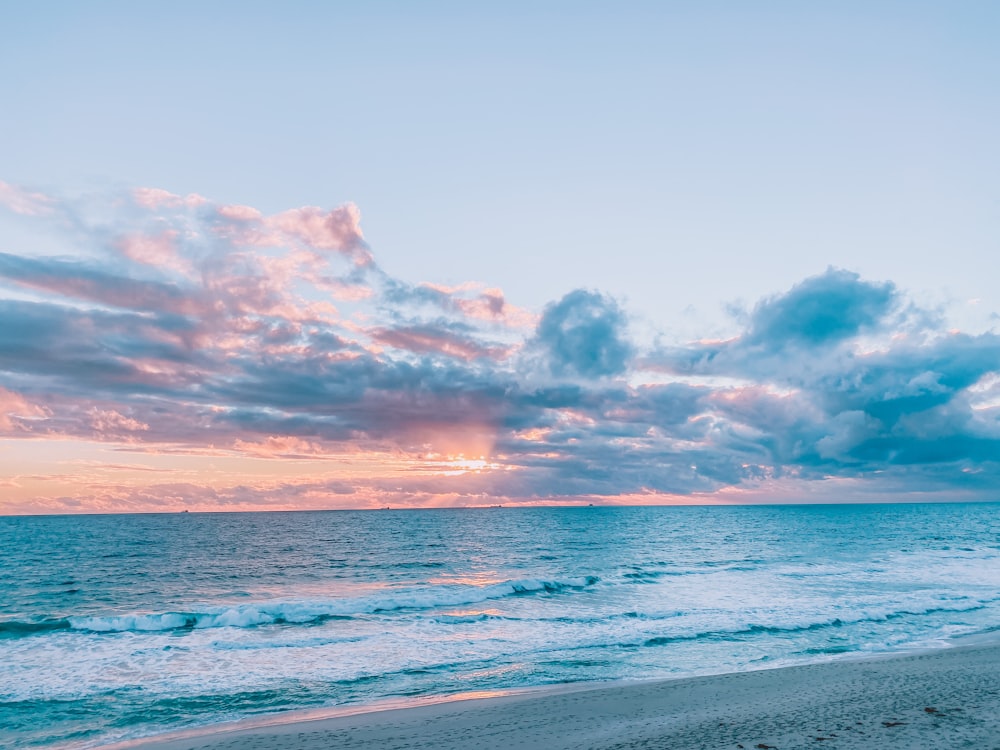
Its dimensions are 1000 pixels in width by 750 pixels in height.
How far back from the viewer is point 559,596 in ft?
136

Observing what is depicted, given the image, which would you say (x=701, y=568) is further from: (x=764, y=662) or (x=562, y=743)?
(x=562, y=743)

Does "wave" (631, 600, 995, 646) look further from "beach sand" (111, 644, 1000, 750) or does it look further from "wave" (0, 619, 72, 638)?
"wave" (0, 619, 72, 638)

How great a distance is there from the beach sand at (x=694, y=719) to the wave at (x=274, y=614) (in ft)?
55.3

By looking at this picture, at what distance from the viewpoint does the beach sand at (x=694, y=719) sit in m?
14.5

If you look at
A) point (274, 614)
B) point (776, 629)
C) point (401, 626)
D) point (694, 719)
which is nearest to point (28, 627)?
point (274, 614)

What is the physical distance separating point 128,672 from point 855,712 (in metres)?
23.3

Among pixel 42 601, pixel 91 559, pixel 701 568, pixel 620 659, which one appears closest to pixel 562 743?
pixel 620 659

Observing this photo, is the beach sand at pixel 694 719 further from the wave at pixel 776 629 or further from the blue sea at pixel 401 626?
the wave at pixel 776 629

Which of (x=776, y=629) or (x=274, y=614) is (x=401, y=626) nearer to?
(x=274, y=614)

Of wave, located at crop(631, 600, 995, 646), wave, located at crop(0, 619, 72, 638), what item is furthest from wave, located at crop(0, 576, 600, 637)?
wave, located at crop(631, 600, 995, 646)

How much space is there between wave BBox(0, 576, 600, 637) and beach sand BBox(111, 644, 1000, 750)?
55.3 feet

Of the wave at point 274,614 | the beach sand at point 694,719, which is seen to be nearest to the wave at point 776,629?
the beach sand at point 694,719

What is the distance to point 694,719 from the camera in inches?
640

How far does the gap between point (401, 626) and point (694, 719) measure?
1845cm
